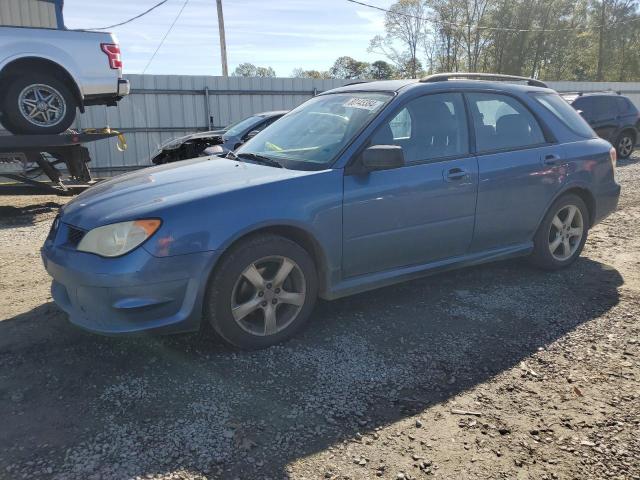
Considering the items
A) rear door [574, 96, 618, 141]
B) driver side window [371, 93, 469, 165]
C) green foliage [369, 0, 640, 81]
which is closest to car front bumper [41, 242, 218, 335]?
driver side window [371, 93, 469, 165]

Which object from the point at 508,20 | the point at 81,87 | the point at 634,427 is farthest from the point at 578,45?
the point at 634,427

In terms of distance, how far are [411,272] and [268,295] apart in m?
1.17

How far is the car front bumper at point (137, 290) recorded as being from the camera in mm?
2969

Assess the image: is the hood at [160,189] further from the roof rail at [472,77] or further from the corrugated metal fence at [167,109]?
the corrugated metal fence at [167,109]

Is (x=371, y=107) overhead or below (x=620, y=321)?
overhead

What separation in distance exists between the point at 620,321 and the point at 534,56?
138 feet

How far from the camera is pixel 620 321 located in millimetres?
3928

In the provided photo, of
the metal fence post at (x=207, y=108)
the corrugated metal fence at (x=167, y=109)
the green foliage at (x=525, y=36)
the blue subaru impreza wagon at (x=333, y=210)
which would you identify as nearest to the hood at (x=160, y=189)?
the blue subaru impreza wagon at (x=333, y=210)

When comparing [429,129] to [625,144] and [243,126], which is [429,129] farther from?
[625,144]

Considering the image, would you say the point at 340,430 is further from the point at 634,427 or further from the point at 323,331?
the point at 634,427

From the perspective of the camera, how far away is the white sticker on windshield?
396cm

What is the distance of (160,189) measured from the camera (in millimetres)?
3404

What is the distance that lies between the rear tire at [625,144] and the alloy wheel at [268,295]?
13.7 m

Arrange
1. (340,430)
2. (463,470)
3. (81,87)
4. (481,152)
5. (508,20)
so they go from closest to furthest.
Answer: (463,470)
(340,430)
(481,152)
(81,87)
(508,20)
